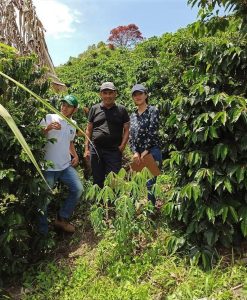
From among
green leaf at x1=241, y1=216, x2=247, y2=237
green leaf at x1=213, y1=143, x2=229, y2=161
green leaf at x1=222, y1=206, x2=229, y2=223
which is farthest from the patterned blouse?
green leaf at x1=241, y1=216, x2=247, y2=237

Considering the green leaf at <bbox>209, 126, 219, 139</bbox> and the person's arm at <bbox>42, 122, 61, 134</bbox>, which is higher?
the person's arm at <bbox>42, 122, 61, 134</bbox>

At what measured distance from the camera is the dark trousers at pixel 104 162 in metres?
4.31

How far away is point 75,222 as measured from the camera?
182 inches

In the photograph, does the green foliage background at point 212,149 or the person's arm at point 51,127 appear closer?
the green foliage background at point 212,149

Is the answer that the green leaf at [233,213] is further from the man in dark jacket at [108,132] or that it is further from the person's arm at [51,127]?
the person's arm at [51,127]

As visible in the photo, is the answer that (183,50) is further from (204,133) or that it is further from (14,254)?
(14,254)

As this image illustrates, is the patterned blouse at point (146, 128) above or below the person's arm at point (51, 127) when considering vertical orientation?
below

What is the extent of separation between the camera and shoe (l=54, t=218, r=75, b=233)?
4.32 metres

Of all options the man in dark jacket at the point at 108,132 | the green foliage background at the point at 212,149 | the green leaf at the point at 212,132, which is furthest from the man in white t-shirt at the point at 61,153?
the green leaf at the point at 212,132

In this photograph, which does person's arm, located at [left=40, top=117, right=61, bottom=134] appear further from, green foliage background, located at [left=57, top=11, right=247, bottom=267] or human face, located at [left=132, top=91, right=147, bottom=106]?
green foliage background, located at [left=57, top=11, right=247, bottom=267]

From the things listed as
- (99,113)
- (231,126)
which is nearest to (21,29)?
(99,113)

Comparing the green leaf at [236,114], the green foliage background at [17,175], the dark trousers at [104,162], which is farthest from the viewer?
the dark trousers at [104,162]

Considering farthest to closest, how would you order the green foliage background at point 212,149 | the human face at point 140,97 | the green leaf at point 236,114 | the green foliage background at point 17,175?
the human face at point 140,97
the green foliage background at point 17,175
the green foliage background at point 212,149
the green leaf at point 236,114

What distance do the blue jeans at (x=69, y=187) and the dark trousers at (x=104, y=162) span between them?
0.91ft
